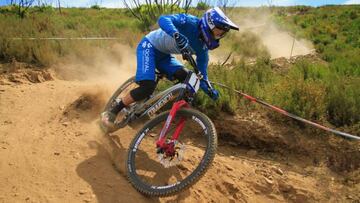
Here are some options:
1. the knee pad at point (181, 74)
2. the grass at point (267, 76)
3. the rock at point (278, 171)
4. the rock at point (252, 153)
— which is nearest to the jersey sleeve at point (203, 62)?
the knee pad at point (181, 74)

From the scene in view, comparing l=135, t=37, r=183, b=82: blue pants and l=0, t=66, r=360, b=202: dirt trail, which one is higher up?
l=135, t=37, r=183, b=82: blue pants

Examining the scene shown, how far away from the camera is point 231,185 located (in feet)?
16.1

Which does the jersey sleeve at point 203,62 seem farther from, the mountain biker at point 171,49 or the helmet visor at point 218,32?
the helmet visor at point 218,32

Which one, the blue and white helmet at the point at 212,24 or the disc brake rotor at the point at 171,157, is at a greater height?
the blue and white helmet at the point at 212,24

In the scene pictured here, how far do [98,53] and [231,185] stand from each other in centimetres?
617

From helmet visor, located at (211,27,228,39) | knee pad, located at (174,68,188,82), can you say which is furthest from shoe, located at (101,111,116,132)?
helmet visor, located at (211,27,228,39)

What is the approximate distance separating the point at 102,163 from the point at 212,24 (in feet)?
7.02

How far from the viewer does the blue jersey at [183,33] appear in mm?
4609

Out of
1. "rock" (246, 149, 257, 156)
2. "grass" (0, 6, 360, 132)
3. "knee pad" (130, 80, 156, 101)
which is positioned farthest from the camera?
"grass" (0, 6, 360, 132)

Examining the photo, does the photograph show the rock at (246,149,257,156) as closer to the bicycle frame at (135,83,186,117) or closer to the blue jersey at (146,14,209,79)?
the blue jersey at (146,14,209,79)

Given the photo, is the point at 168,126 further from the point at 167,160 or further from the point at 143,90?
the point at 143,90

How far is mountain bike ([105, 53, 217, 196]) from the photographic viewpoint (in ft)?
13.2

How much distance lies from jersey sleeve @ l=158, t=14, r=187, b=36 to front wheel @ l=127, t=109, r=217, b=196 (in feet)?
3.01

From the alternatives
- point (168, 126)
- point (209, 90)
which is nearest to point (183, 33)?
point (209, 90)
